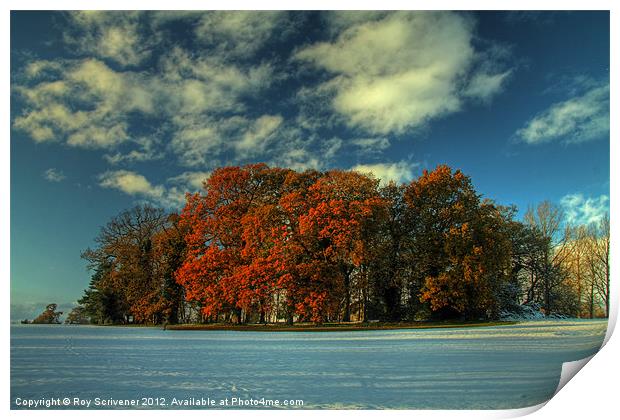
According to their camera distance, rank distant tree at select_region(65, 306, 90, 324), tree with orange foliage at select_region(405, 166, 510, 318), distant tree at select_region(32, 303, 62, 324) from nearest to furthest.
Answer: distant tree at select_region(32, 303, 62, 324), distant tree at select_region(65, 306, 90, 324), tree with orange foliage at select_region(405, 166, 510, 318)

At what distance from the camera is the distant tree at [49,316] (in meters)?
8.51

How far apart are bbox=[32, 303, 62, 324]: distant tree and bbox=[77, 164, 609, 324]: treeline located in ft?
6.57

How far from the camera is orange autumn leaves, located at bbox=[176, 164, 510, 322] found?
13000mm

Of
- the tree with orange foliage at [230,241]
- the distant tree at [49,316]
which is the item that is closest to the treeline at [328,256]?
the tree with orange foliage at [230,241]

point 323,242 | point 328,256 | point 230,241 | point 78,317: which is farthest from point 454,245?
point 78,317

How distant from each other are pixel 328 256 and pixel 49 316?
716 cm

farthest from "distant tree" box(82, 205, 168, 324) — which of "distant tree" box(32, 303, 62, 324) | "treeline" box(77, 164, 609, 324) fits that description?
"distant tree" box(32, 303, 62, 324)

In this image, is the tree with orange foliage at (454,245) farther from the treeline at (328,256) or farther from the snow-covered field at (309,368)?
the snow-covered field at (309,368)

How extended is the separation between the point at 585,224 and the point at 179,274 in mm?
9222

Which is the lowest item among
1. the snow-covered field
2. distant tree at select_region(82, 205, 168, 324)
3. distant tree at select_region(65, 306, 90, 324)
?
the snow-covered field

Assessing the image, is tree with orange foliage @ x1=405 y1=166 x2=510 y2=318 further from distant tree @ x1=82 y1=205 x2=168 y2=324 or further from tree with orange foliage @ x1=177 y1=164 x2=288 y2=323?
distant tree @ x1=82 y1=205 x2=168 y2=324

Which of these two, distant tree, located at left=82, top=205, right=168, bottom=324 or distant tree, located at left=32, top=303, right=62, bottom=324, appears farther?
distant tree, located at left=82, top=205, right=168, bottom=324

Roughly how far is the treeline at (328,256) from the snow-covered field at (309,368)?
229 centimetres

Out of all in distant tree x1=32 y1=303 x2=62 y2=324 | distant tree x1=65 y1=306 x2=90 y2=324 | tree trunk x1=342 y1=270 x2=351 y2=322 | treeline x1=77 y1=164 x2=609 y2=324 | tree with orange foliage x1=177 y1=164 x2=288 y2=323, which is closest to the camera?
distant tree x1=32 y1=303 x2=62 y2=324
